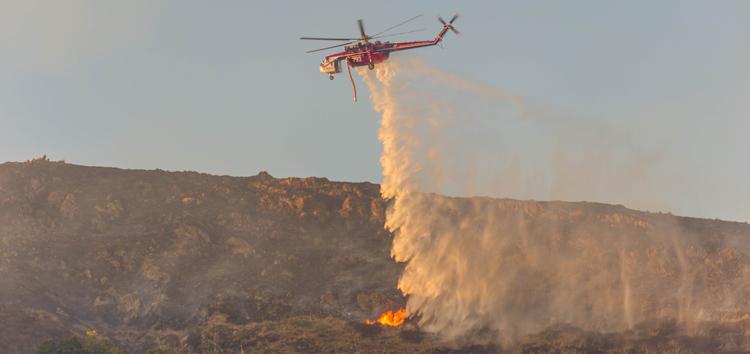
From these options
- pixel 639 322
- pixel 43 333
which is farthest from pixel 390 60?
pixel 43 333

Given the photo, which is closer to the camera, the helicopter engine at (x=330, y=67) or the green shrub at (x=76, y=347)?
the green shrub at (x=76, y=347)

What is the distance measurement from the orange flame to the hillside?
111 cm

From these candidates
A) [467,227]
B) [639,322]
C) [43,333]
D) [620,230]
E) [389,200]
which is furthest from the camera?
[389,200]

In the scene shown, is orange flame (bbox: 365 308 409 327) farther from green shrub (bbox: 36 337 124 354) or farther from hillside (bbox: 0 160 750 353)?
green shrub (bbox: 36 337 124 354)

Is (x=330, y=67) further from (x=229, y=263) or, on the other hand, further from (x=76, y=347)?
(x=76, y=347)

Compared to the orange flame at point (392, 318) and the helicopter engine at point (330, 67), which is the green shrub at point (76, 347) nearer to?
the orange flame at point (392, 318)

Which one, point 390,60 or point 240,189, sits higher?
point 390,60

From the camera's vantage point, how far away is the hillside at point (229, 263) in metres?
58.6

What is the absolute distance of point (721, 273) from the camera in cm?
7094

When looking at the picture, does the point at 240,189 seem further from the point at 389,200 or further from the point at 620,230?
the point at 620,230

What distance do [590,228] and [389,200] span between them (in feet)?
73.8

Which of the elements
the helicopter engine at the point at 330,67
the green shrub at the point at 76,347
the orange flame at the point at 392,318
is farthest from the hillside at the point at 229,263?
the helicopter engine at the point at 330,67

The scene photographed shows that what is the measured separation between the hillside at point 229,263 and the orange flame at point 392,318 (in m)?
1.11

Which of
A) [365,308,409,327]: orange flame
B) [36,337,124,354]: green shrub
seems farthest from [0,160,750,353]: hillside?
[36,337,124,354]: green shrub
